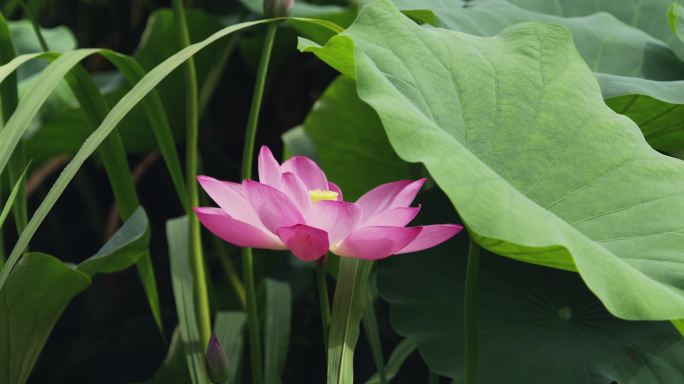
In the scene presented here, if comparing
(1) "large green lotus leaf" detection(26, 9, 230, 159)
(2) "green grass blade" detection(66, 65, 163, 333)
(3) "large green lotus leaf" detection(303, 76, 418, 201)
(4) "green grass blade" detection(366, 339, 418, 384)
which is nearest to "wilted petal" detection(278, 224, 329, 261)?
(2) "green grass blade" detection(66, 65, 163, 333)

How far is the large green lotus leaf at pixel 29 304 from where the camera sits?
2.61 feet

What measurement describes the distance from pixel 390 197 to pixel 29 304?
1.12 ft

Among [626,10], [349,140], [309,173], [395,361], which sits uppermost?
[309,173]

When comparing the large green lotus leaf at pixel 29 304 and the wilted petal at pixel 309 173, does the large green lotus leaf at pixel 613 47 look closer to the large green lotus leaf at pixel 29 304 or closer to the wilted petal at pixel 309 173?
the wilted petal at pixel 309 173

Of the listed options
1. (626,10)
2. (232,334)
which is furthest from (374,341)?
(626,10)

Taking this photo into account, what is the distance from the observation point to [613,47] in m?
1.06

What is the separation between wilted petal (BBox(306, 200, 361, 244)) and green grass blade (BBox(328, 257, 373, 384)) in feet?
0.15

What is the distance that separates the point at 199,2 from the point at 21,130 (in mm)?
1192

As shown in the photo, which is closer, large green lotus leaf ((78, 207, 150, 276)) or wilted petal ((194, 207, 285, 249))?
wilted petal ((194, 207, 285, 249))

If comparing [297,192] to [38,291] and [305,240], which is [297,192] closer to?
[305,240]

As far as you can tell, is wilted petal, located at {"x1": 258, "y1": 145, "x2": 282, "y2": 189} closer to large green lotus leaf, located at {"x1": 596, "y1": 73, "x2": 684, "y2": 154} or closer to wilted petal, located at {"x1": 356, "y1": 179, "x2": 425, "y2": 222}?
wilted petal, located at {"x1": 356, "y1": 179, "x2": 425, "y2": 222}

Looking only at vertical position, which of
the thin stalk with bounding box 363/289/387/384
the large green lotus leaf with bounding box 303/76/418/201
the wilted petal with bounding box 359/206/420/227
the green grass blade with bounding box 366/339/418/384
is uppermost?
the wilted petal with bounding box 359/206/420/227

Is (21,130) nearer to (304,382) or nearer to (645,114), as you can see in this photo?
(645,114)

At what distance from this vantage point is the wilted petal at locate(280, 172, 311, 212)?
2.13 feet
